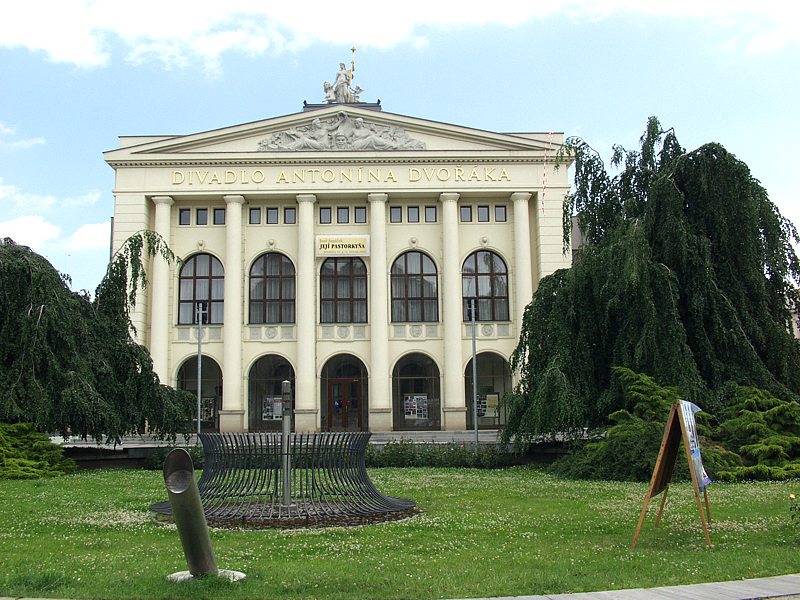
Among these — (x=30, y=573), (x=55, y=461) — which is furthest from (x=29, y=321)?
(x=30, y=573)

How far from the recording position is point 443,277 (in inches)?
1705

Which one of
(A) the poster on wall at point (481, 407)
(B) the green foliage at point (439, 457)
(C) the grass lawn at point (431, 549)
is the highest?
(A) the poster on wall at point (481, 407)

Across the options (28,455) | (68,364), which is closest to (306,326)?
(68,364)

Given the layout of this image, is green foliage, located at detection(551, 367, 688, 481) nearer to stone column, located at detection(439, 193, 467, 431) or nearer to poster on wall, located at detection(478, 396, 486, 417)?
stone column, located at detection(439, 193, 467, 431)

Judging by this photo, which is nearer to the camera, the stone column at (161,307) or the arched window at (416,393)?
the stone column at (161,307)

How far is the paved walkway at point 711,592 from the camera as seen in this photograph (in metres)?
6.94

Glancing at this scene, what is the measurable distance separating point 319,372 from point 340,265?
5.69 meters

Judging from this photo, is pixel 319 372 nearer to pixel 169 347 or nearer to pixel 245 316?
pixel 245 316

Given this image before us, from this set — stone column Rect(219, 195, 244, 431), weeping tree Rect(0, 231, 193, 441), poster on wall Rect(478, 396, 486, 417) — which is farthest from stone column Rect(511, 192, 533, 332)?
weeping tree Rect(0, 231, 193, 441)

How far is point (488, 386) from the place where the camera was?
4475 centimetres

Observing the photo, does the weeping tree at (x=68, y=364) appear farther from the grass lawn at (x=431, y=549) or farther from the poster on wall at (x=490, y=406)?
the poster on wall at (x=490, y=406)

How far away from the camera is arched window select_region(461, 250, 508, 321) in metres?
43.6

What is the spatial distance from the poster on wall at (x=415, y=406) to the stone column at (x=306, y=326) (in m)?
4.70

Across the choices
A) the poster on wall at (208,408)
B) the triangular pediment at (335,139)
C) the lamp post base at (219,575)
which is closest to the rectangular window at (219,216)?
the triangular pediment at (335,139)
